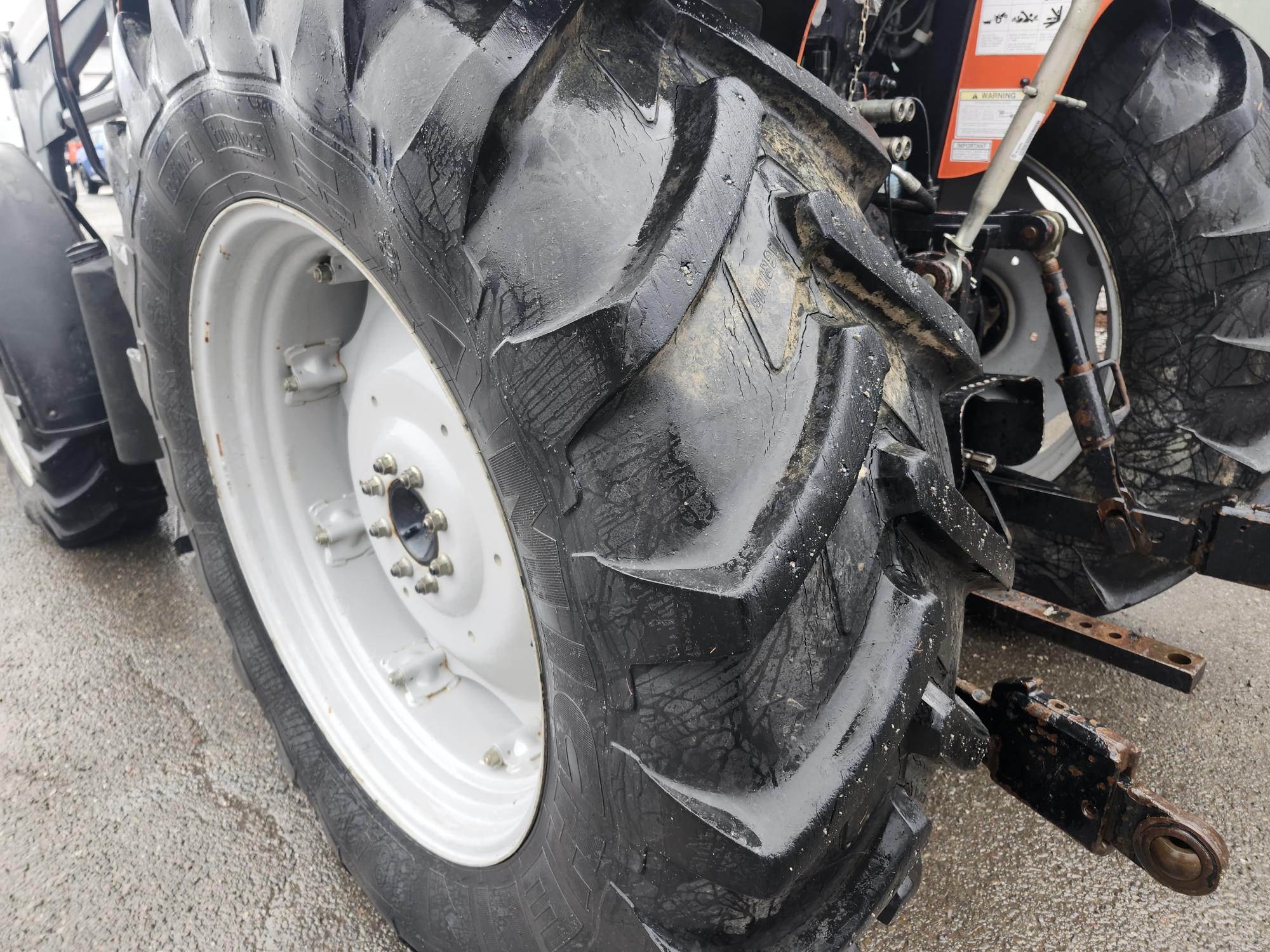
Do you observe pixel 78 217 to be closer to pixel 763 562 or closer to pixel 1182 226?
pixel 763 562

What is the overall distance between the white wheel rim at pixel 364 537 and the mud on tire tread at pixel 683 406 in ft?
0.87

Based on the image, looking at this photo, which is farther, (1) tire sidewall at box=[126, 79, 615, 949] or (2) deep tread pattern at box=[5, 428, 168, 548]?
(2) deep tread pattern at box=[5, 428, 168, 548]

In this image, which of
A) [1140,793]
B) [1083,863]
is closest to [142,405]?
[1140,793]

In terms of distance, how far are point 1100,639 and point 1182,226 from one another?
2.78ft

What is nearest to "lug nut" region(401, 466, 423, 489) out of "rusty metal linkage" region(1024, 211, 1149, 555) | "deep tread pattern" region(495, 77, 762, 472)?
"deep tread pattern" region(495, 77, 762, 472)

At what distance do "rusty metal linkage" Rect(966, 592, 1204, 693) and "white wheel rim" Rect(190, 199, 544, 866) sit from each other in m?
0.76

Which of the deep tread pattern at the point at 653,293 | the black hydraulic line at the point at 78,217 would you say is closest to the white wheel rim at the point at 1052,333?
the deep tread pattern at the point at 653,293

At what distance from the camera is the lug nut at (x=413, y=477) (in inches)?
48.2

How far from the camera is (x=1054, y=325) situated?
1.42 m

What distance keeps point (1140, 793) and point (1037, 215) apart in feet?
3.12

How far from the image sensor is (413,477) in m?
1.23

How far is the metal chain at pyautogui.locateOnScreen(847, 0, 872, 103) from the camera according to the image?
1.39 meters

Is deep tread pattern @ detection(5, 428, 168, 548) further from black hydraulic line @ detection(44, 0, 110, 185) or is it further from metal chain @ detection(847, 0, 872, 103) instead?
metal chain @ detection(847, 0, 872, 103)

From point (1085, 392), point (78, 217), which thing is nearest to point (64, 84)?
point (78, 217)
